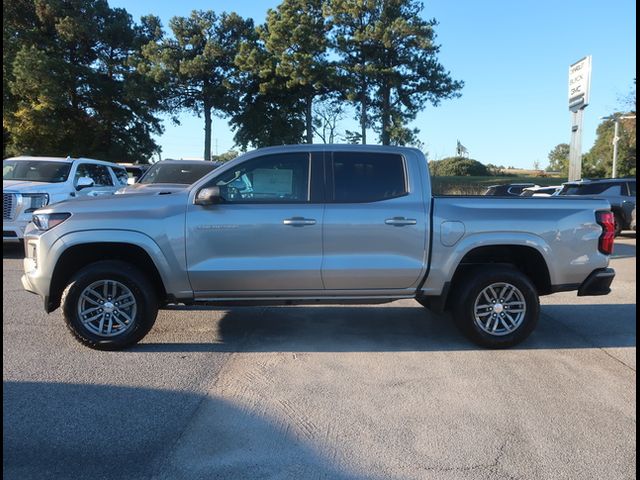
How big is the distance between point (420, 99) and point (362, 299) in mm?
36222

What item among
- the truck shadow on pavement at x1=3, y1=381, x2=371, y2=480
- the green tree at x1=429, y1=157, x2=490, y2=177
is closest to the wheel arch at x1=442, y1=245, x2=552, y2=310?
the truck shadow on pavement at x1=3, y1=381, x2=371, y2=480

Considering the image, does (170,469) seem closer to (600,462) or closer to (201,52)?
(600,462)

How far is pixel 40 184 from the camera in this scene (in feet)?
33.6

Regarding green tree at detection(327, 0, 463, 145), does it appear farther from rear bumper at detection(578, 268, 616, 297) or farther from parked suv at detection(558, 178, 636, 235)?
rear bumper at detection(578, 268, 616, 297)

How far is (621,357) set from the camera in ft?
16.0

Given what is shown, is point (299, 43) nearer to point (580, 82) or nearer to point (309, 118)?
point (309, 118)

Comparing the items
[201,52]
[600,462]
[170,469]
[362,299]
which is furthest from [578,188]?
[201,52]

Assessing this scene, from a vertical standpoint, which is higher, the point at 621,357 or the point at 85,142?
the point at 85,142

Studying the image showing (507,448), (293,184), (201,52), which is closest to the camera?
(507,448)

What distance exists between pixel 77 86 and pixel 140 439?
36665 millimetres

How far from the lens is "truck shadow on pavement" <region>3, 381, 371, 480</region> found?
289cm

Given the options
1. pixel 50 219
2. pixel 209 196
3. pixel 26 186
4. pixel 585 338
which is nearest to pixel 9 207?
pixel 26 186

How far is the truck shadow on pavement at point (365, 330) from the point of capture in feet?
16.6

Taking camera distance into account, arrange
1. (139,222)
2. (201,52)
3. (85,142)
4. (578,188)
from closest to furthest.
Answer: (139,222) → (578,188) → (85,142) → (201,52)
